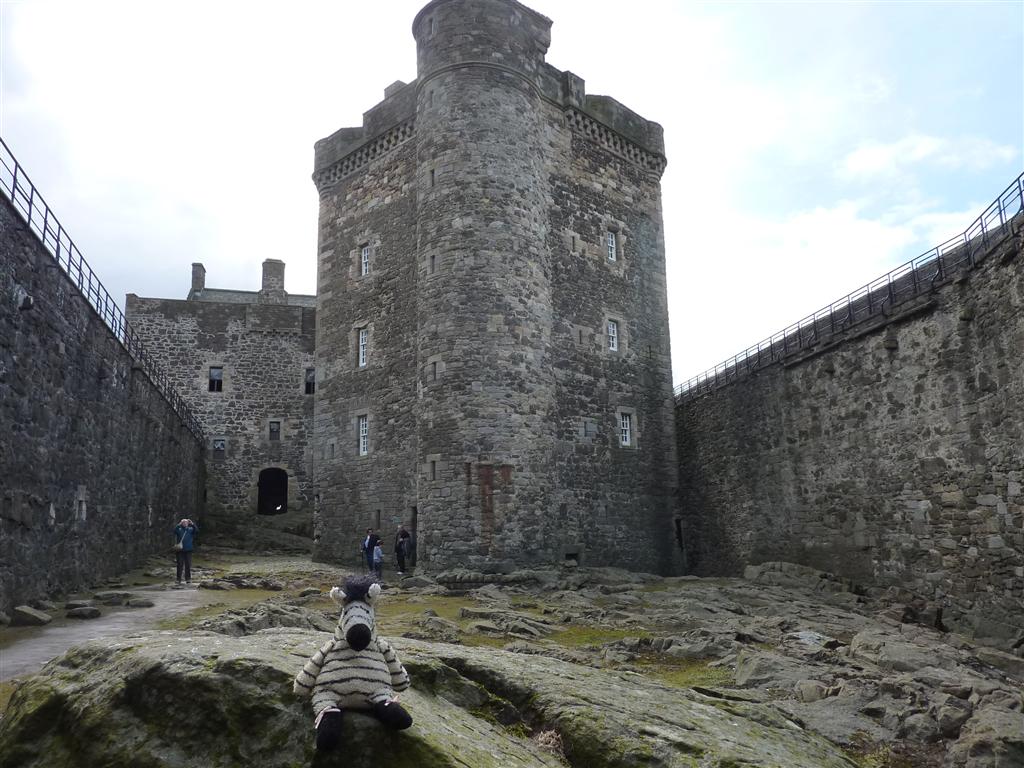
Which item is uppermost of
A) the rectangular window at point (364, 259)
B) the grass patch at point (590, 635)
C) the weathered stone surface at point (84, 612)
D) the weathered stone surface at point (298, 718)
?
the rectangular window at point (364, 259)

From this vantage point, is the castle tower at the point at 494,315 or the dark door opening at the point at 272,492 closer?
the castle tower at the point at 494,315

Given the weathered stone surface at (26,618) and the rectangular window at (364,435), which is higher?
the rectangular window at (364,435)

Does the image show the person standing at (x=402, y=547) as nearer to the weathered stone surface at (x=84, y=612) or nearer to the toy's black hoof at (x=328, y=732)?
the weathered stone surface at (x=84, y=612)

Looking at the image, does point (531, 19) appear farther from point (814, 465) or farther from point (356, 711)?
point (356, 711)

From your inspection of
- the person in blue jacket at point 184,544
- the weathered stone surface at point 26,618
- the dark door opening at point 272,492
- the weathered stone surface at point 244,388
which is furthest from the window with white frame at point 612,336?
the dark door opening at point 272,492

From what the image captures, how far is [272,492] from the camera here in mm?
41938

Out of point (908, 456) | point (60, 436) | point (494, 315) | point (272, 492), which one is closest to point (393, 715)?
point (60, 436)

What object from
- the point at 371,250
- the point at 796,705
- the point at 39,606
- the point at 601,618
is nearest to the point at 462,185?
the point at 371,250

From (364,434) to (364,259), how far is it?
20.8 feet

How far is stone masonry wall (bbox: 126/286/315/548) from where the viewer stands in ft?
126

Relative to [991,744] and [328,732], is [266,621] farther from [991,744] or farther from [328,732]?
[991,744]

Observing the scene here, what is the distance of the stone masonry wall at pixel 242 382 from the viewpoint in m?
38.4

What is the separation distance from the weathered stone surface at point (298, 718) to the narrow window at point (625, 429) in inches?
807

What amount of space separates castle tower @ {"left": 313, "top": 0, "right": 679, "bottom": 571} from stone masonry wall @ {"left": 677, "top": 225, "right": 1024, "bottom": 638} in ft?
13.8
